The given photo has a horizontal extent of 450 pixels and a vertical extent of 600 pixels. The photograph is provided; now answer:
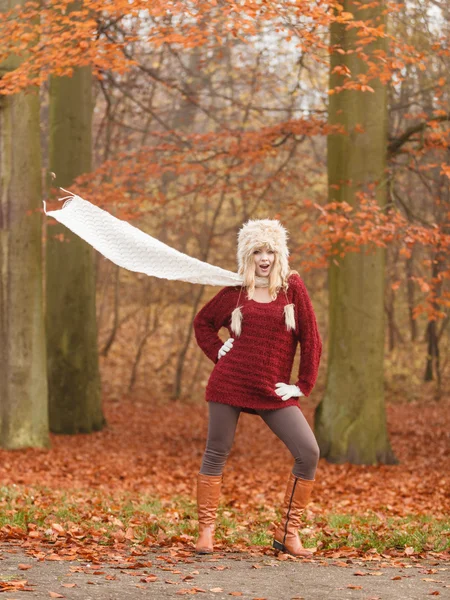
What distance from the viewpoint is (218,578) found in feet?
16.0

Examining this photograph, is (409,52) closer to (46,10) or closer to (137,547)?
(46,10)

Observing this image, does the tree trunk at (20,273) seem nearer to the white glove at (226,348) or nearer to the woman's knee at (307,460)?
the white glove at (226,348)

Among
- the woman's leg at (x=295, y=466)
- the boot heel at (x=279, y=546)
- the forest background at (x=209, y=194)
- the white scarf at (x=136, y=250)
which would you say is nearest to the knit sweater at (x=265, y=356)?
the woman's leg at (x=295, y=466)

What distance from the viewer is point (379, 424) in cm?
1197

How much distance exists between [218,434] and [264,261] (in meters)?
1.13

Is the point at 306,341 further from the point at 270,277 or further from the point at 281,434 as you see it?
the point at 281,434

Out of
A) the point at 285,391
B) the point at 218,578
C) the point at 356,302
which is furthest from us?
the point at 356,302

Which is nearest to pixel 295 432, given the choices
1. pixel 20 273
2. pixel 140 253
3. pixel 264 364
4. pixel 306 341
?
pixel 264 364

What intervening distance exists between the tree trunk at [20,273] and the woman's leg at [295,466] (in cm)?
653

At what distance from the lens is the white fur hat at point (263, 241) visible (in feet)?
18.1

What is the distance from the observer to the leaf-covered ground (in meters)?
6.01

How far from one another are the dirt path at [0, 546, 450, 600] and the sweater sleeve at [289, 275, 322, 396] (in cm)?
110

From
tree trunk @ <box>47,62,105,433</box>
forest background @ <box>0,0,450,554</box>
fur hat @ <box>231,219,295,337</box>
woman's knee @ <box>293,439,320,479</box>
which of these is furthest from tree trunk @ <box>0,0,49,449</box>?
woman's knee @ <box>293,439,320,479</box>

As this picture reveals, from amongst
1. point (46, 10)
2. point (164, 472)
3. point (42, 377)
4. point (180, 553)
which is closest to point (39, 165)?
point (46, 10)
